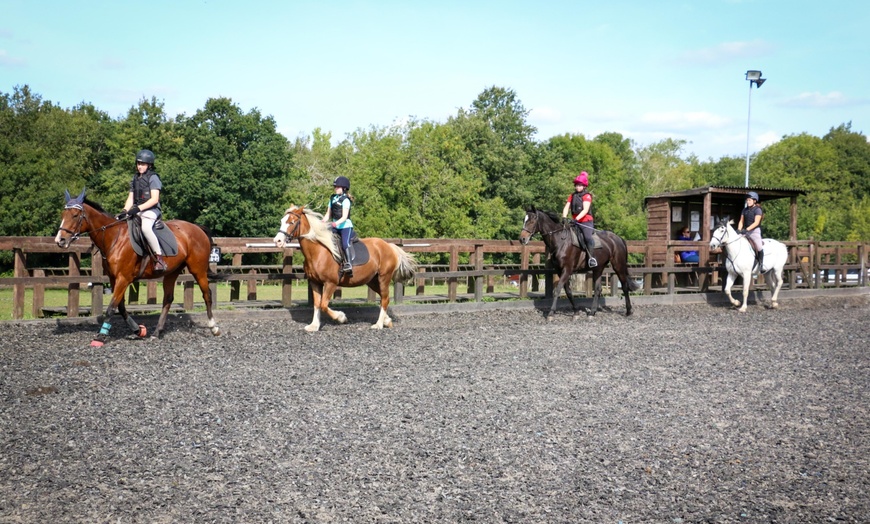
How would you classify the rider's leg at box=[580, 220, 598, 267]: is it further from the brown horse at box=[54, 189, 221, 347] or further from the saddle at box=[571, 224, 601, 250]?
the brown horse at box=[54, 189, 221, 347]

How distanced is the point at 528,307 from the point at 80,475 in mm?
12051

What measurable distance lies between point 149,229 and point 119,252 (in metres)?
0.50

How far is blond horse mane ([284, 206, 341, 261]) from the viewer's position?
1181cm

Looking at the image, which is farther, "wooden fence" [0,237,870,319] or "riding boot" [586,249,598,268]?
"riding boot" [586,249,598,268]

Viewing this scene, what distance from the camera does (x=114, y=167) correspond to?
161ft

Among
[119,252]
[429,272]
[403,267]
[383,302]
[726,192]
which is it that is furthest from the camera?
[726,192]

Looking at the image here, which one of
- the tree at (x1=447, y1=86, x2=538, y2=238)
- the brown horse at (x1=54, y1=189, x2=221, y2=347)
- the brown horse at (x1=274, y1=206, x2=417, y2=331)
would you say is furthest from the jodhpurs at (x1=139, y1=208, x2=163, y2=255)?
the tree at (x1=447, y1=86, x2=538, y2=238)

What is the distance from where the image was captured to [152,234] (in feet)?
33.7

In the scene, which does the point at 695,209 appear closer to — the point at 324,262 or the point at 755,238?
the point at 755,238

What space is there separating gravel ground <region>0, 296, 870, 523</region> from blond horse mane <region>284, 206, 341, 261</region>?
1.72m

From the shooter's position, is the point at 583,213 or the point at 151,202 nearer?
the point at 151,202

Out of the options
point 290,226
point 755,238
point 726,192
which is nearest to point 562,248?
point 755,238

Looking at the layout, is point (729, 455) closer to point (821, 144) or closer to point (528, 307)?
point (528, 307)

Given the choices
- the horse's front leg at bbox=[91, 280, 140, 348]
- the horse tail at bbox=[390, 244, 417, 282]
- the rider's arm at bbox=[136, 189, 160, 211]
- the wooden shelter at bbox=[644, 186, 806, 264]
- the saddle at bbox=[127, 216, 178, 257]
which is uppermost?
the wooden shelter at bbox=[644, 186, 806, 264]
